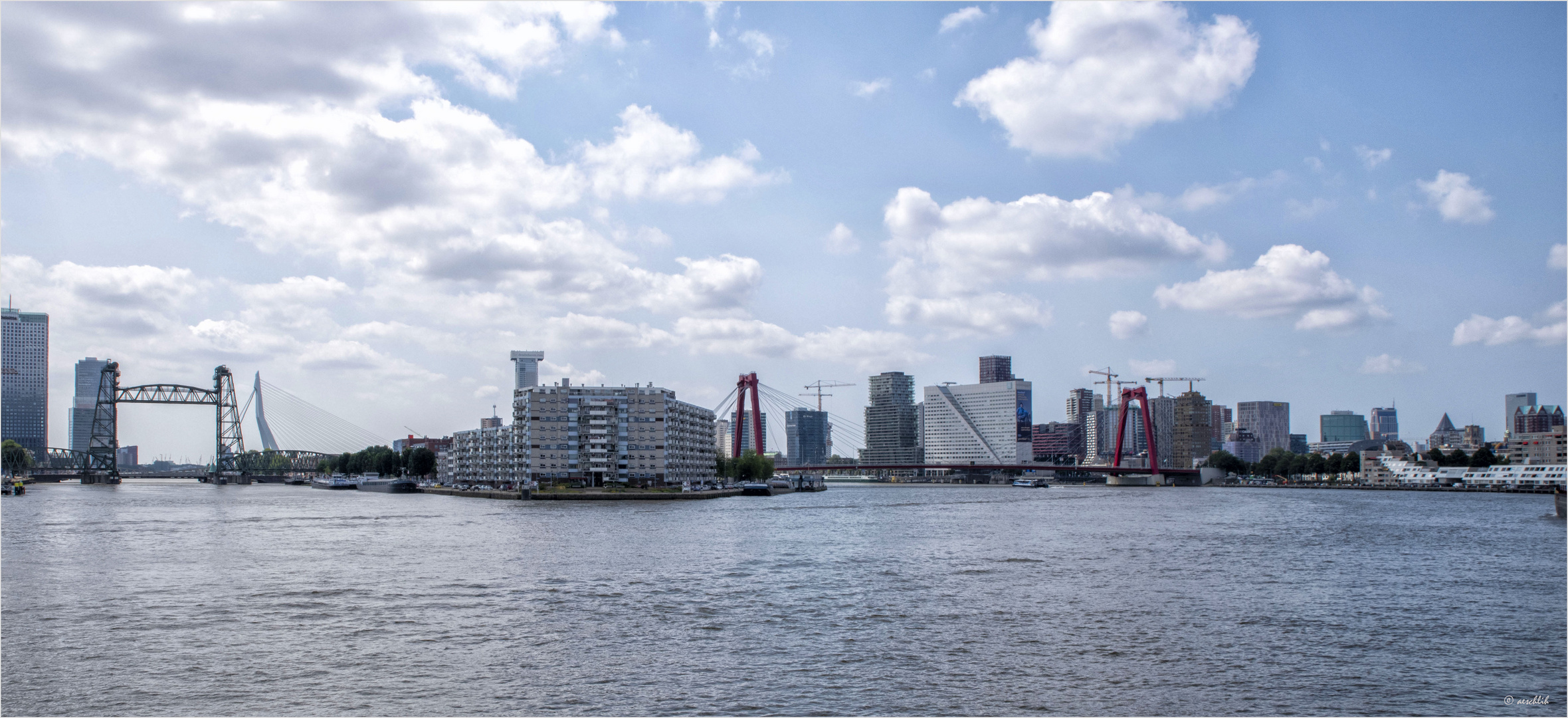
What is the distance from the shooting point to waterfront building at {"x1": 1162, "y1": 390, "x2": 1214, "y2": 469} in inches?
7343

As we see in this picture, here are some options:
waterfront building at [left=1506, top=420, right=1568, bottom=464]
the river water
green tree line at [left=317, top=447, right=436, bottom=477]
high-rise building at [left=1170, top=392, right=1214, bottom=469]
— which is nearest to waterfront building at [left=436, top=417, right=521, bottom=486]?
green tree line at [left=317, top=447, right=436, bottom=477]

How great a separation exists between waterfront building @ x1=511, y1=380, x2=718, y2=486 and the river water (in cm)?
4613

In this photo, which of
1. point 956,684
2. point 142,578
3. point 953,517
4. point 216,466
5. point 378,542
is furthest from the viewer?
point 216,466

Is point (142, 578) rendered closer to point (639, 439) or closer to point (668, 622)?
point (668, 622)

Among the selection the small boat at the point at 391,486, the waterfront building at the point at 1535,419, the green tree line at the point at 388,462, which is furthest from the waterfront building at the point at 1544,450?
the green tree line at the point at 388,462

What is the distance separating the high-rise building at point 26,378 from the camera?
165 metres

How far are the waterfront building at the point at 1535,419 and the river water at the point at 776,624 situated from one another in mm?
172659

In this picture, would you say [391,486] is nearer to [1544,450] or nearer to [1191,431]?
[1544,450]

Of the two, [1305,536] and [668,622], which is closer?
[668,622]

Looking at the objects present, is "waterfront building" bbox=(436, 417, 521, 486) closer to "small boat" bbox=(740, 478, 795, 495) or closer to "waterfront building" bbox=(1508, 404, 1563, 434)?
"small boat" bbox=(740, 478, 795, 495)

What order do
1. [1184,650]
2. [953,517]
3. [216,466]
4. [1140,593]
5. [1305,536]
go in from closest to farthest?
[1184,650] < [1140,593] < [1305,536] < [953,517] < [216,466]

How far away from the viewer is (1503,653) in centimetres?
1642

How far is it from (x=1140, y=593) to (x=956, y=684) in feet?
31.4

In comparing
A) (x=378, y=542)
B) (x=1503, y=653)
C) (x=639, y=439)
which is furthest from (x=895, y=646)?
(x=639, y=439)
